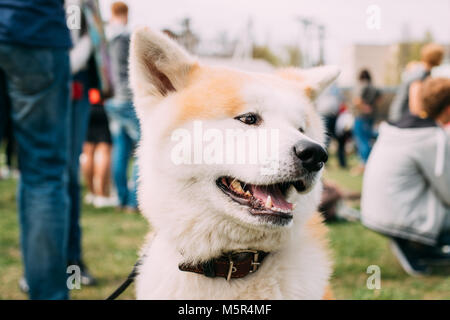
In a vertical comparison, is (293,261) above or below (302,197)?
below

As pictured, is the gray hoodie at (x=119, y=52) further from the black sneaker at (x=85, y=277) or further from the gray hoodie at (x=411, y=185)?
the gray hoodie at (x=411, y=185)

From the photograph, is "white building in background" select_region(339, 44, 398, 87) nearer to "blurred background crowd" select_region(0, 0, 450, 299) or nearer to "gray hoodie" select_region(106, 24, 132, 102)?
"blurred background crowd" select_region(0, 0, 450, 299)

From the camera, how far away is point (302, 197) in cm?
169

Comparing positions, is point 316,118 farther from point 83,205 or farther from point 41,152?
point 83,205

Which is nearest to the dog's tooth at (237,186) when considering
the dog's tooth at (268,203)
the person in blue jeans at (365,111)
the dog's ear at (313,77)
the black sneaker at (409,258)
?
the dog's tooth at (268,203)

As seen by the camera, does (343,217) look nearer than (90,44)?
No

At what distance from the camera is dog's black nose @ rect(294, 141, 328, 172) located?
A: 1.49m

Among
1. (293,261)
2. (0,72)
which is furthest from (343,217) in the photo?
(0,72)

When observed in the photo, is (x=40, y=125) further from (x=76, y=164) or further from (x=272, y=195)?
(x=272, y=195)

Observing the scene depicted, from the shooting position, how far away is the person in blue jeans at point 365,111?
8344 mm

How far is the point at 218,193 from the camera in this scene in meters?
1.62

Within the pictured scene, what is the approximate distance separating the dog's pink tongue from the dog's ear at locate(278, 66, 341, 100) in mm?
513

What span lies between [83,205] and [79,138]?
311 cm

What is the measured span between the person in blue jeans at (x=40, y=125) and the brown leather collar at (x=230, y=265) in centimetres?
89
